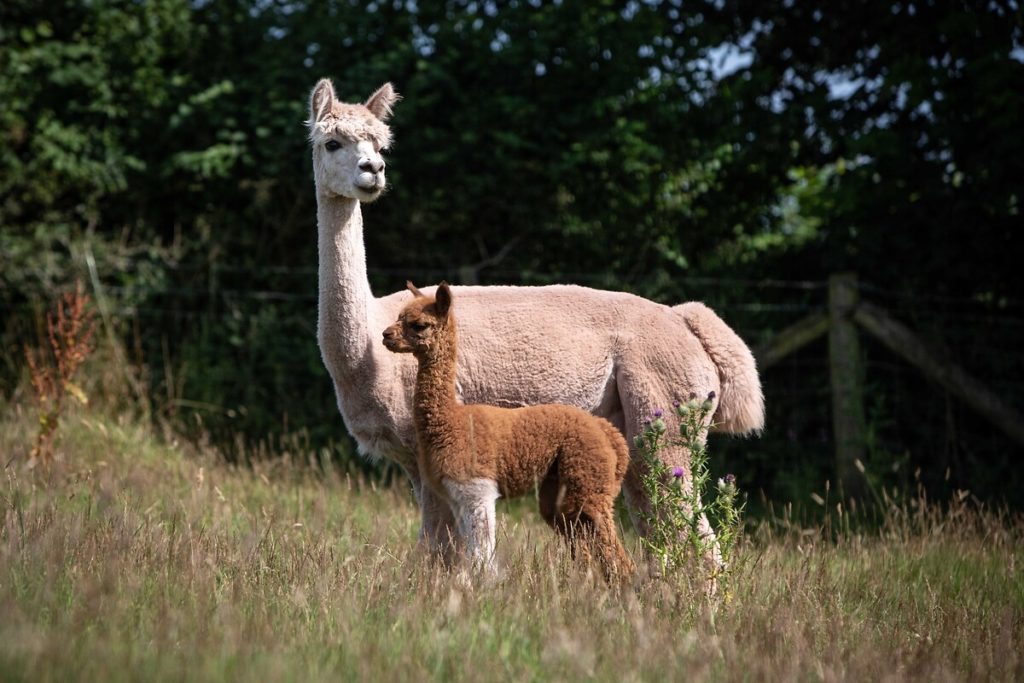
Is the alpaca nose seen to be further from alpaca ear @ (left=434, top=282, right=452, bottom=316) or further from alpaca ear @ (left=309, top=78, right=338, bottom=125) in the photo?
alpaca ear @ (left=434, top=282, right=452, bottom=316)

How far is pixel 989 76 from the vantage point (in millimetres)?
7891

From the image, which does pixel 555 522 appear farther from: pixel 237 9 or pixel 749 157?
pixel 237 9

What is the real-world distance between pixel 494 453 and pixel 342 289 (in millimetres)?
1173

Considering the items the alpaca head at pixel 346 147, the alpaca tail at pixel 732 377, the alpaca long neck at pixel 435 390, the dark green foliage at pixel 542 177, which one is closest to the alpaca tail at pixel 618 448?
the alpaca long neck at pixel 435 390

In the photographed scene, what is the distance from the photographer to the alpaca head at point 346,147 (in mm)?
4773

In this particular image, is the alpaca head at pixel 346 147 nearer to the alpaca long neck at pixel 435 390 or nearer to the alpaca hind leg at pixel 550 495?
the alpaca long neck at pixel 435 390

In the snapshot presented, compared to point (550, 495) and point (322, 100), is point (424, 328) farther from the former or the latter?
→ point (322, 100)

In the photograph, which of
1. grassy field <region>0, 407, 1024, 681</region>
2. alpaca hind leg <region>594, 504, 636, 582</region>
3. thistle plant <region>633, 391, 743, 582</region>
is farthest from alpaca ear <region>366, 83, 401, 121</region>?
alpaca hind leg <region>594, 504, 636, 582</region>

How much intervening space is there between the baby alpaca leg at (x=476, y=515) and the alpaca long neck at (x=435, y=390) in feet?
0.77

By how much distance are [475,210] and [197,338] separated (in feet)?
8.52

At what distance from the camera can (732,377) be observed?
5293 millimetres

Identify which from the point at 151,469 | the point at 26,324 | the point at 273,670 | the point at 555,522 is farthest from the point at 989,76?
the point at 26,324

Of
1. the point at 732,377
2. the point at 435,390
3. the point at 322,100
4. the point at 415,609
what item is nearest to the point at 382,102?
the point at 322,100

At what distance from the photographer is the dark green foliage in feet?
27.6
